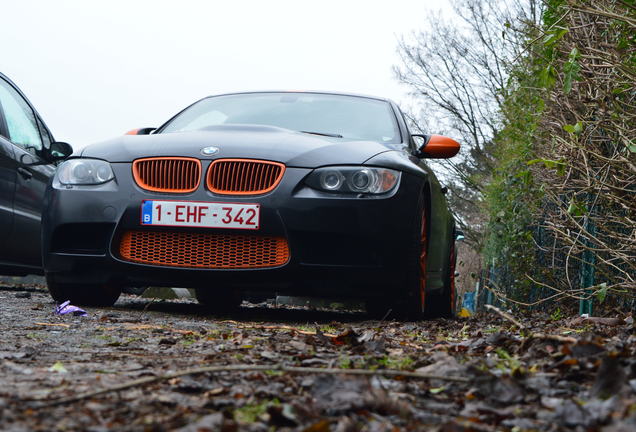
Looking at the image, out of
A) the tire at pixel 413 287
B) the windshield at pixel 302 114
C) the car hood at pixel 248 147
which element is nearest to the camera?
the car hood at pixel 248 147

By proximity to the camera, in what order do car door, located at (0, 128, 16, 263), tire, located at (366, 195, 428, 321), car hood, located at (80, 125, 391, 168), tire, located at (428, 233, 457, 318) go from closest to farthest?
car hood, located at (80, 125, 391, 168)
tire, located at (366, 195, 428, 321)
car door, located at (0, 128, 16, 263)
tire, located at (428, 233, 457, 318)

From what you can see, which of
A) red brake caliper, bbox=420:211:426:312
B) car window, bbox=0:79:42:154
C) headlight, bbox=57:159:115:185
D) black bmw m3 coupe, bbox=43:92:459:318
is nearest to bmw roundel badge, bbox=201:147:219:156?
black bmw m3 coupe, bbox=43:92:459:318

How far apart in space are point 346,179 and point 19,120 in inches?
139

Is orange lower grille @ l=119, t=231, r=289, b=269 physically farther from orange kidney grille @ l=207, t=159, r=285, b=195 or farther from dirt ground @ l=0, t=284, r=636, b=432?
dirt ground @ l=0, t=284, r=636, b=432

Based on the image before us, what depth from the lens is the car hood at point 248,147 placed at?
4652 millimetres

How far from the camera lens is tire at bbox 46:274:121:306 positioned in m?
5.16

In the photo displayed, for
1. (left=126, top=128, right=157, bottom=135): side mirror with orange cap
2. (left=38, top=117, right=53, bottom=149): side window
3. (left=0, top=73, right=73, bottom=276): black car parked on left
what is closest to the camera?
(left=126, top=128, right=157, bottom=135): side mirror with orange cap

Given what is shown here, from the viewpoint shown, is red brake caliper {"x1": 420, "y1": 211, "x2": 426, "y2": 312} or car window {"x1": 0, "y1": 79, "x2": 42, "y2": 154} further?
car window {"x1": 0, "y1": 79, "x2": 42, "y2": 154}

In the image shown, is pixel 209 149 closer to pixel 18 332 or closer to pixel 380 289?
pixel 380 289

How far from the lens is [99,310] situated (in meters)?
5.04

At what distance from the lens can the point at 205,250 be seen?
183 inches

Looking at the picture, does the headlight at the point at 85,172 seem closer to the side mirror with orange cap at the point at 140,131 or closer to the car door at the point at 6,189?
the side mirror with orange cap at the point at 140,131

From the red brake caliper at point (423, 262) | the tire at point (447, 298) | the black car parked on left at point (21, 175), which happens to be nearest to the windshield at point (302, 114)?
the red brake caliper at point (423, 262)

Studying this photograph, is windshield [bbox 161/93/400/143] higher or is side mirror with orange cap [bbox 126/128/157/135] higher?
windshield [bbox 161/93/400/143]
